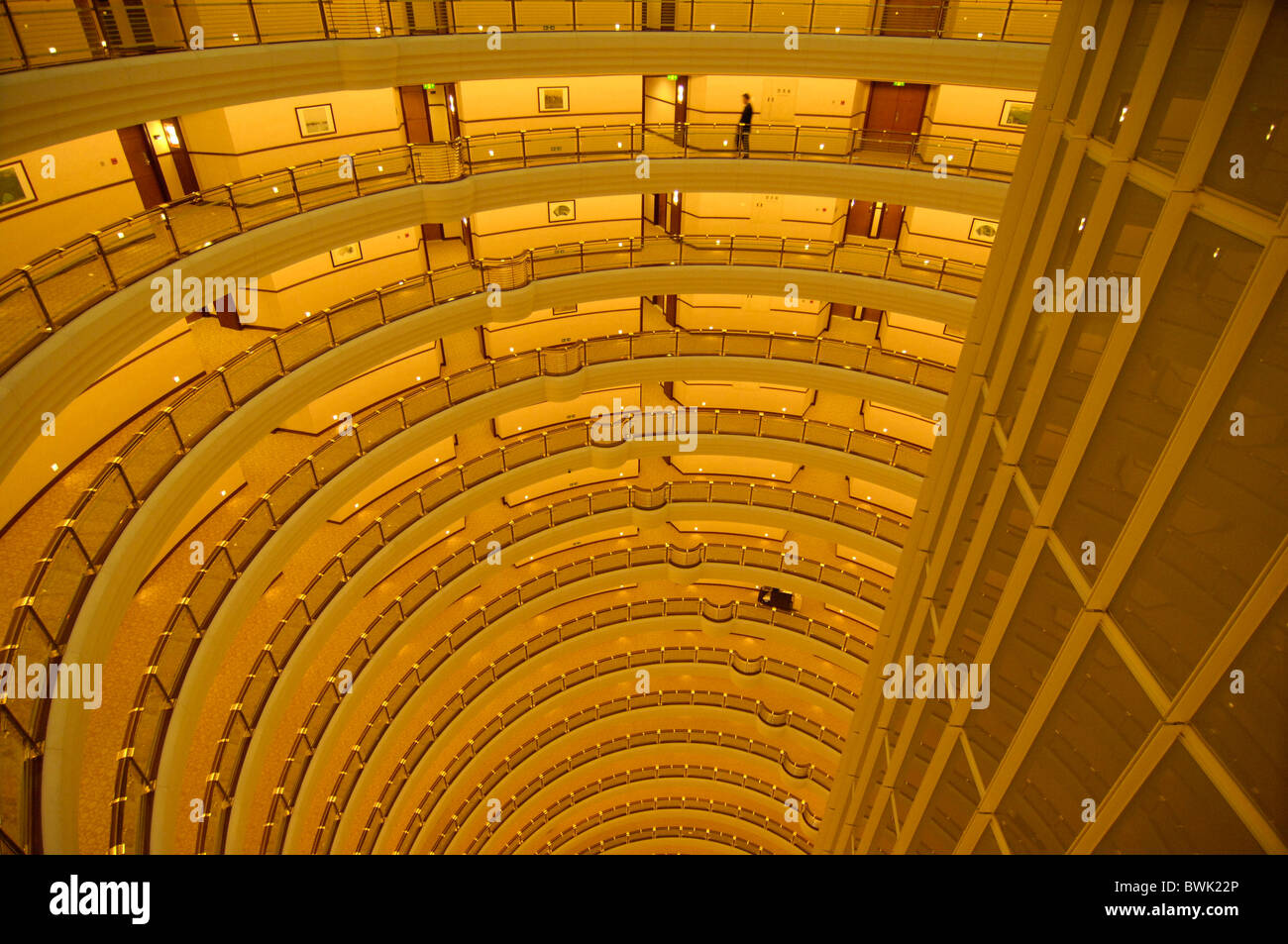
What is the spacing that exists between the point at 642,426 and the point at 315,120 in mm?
10622

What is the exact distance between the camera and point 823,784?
25344 millimetres

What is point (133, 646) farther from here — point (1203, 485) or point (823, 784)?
point (823, 784)

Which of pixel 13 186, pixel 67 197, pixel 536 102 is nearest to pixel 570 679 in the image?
pixel 536 102

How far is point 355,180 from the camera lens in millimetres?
14078

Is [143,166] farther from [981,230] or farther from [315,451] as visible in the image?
[981,230]

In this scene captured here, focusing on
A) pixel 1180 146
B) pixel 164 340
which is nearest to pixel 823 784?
pixel 164 340

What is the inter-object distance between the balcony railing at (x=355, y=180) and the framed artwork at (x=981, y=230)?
2.32 meters

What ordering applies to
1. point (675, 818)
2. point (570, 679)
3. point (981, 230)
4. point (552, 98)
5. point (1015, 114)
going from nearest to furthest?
point (1015, 114), point (552, 98), point (981, 230), point (570, 679), point (675, 818)

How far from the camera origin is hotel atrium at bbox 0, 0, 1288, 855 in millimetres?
4488

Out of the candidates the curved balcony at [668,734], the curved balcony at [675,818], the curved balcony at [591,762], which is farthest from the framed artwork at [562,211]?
the curved balcony at [675,818]

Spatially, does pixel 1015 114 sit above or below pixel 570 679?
above

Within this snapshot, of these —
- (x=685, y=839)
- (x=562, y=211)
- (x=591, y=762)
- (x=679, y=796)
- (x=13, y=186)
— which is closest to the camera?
(x=13, y=186)

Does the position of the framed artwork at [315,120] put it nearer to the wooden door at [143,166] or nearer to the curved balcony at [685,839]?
the wooden door at [143,166]
